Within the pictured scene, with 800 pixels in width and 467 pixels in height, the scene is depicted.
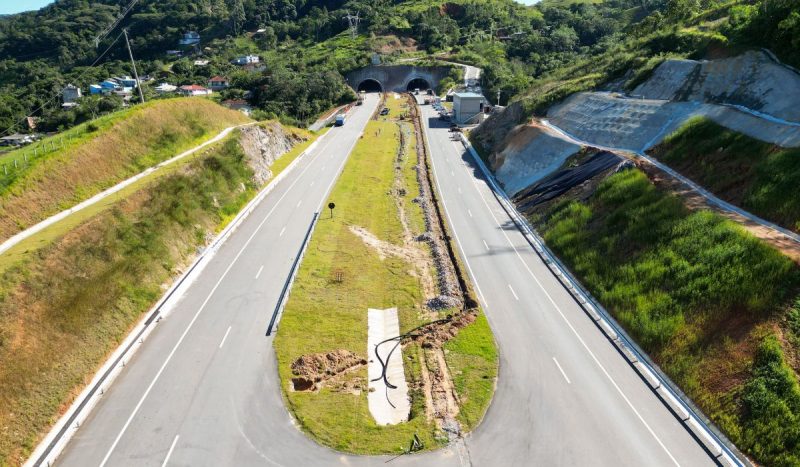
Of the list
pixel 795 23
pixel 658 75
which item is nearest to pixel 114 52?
pixel 658 75

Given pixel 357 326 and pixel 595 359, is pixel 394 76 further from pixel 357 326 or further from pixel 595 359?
pixel 595 359

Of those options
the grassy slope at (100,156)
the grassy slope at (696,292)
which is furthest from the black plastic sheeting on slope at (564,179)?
the grassy slope at (100,156)

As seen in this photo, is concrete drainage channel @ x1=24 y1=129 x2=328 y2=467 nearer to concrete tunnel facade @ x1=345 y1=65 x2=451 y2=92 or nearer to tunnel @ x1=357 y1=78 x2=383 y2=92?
concrete tunnel facade @ x1=345 y1=65 x2=451 y2=92

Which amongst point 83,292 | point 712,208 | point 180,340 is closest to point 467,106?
point 712,208

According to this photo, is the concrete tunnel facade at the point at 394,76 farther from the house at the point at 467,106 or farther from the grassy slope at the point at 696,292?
the grassy slope at the point at 696,292

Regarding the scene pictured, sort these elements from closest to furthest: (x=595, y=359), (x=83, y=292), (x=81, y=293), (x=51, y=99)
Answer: (x=595, y=359)
(x=81, y=293)
(x=83, y=292)
(x=51, y=99)
